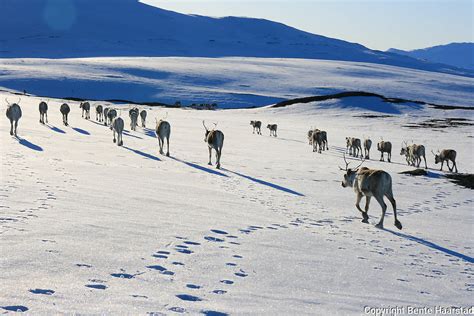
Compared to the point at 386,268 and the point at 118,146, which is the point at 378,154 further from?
the point at 386,268

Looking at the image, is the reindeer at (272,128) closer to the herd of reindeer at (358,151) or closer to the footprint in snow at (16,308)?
the herd of reindeer at (358,151)

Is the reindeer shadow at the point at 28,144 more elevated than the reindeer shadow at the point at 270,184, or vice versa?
the reindeer shadow at the point at 28,144

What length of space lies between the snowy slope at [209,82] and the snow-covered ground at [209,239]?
76537mm

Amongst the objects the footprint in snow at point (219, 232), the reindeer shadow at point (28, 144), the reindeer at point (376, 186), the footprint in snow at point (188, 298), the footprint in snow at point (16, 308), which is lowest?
the footprint in snow at point (219, 232)

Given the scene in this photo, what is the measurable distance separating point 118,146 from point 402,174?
42.7 ft

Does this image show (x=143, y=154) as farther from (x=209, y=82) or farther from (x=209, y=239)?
(x=209, y=82)

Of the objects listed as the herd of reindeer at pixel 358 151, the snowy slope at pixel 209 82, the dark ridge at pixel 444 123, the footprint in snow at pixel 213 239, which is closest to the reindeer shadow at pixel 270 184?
the herd of reindeer at pixel 358 151

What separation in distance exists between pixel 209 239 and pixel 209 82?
111559mm

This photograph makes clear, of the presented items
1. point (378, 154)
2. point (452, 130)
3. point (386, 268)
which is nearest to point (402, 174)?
point (378, 154)

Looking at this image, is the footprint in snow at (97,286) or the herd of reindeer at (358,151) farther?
the herd of reindeer at (358,151)

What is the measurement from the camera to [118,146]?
24.0 meters

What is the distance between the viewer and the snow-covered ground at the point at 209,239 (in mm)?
5801

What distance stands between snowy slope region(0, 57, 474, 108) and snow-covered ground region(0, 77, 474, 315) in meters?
76.5

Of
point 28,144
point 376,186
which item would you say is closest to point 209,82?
point 28,144
